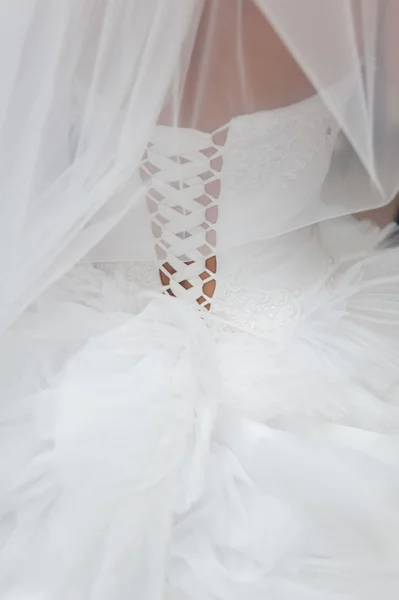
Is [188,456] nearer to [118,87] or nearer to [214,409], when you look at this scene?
[214,409]

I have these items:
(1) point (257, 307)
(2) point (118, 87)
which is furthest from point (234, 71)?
(1) point (257, 307)

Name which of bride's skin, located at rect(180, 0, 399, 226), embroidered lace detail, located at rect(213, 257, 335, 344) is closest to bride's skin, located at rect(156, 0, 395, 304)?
bride's skin, located at rect(180, 0, 399, 226)

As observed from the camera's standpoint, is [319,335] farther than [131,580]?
Yes

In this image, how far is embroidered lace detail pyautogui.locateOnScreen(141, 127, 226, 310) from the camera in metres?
0.65

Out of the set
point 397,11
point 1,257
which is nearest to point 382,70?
point 397,11

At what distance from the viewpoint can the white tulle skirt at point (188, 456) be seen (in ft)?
1.72

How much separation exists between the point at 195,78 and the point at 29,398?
1.18 feet

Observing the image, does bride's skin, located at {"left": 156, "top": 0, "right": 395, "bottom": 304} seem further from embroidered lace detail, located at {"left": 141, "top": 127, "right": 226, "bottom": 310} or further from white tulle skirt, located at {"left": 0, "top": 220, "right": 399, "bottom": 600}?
white tulle skirt, located at {"left": 0, "top": 220, "right": 399, "bottom": 600}

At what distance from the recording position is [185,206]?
698 mm

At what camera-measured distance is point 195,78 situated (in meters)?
0.60

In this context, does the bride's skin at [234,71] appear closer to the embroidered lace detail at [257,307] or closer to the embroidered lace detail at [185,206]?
the embroidered lace detail at [185,206]

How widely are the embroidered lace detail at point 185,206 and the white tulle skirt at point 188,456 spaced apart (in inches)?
1.9

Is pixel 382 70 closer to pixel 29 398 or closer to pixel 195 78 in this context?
pixel 195 78

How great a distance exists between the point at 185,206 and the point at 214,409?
231mm
